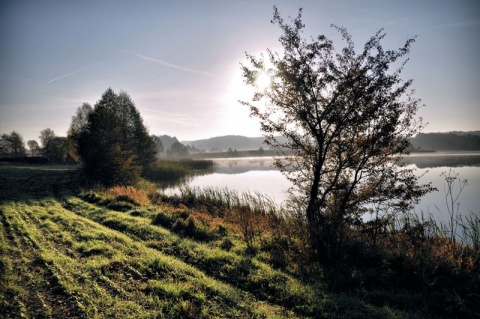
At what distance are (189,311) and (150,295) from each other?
1.11m

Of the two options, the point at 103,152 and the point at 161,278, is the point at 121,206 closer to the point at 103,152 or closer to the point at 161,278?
the point at 161,278

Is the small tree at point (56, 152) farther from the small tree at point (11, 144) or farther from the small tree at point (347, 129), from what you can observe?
the small tree at point (347, 129)

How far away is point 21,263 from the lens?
284 inches

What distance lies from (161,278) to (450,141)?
13973 cm

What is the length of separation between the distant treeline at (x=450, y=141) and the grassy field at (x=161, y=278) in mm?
118496

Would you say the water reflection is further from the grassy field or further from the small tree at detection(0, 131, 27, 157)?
the small tree at detection(0, 131, 27, 157)

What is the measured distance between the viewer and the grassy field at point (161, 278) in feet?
17.4

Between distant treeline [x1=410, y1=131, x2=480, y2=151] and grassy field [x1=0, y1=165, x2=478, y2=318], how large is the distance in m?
118

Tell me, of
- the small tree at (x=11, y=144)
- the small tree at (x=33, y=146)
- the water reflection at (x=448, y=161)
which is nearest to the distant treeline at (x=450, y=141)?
the water reflection at (x=448, y=161)

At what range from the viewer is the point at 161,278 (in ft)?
21.6

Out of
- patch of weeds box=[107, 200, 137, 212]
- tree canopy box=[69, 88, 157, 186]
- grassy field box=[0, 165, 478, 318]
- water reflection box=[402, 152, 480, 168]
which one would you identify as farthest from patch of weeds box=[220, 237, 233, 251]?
water reflection box=[402, 152, 480, 168]

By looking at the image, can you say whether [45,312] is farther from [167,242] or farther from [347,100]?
[347,100]

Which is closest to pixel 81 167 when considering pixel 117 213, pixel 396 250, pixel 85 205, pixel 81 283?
pixel 85 205

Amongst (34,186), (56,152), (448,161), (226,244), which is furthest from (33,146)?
(448,161)
